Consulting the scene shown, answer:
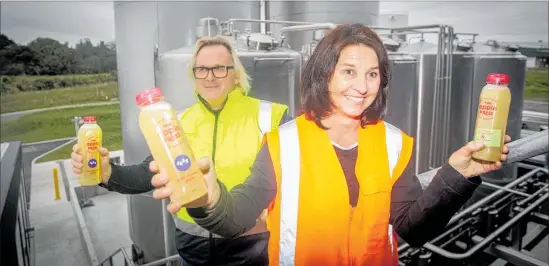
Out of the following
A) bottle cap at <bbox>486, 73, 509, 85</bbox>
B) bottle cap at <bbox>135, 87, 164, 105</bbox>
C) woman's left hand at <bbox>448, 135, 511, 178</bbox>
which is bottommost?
woman's left hand at <bbox>448, 135, 511, 178</bbox>

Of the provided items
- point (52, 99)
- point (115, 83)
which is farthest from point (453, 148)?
point (52, 99)

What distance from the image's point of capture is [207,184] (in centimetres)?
81

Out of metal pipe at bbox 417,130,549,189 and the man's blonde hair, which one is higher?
the man's blonde hair

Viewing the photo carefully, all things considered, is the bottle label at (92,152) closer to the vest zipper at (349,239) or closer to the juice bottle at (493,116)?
the vest zipper at (349,239)

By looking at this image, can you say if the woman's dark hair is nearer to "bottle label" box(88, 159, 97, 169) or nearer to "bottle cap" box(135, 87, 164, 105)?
"bottle cap" box(135, 87, 164, 105)

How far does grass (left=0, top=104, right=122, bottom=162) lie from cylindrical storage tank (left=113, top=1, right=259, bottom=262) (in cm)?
15

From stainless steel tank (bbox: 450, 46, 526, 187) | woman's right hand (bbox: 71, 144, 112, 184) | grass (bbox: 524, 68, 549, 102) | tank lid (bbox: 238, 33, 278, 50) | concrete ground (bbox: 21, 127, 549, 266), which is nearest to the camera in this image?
woman's right hand (bbox: 71, 144, 112, 184)

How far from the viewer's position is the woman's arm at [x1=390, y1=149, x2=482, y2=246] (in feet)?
3.13

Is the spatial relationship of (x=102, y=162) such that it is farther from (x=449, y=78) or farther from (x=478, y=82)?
(x=478, y=82)

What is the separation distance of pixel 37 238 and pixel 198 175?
906 millimetres

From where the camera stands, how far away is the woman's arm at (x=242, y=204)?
0.84 m

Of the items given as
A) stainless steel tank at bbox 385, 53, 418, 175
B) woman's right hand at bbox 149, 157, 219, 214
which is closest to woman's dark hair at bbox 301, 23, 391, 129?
woman's right hand at bbox 149, 157, 219, 214

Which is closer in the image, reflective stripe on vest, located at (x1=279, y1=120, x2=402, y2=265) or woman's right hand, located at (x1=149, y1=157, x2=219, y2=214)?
woman's right hand, located at (x1=149, y1=157, x2=219, y2=214)

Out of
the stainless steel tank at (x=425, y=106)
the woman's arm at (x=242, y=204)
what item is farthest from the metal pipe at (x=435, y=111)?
the woman's arm at (x=242, y=204)
